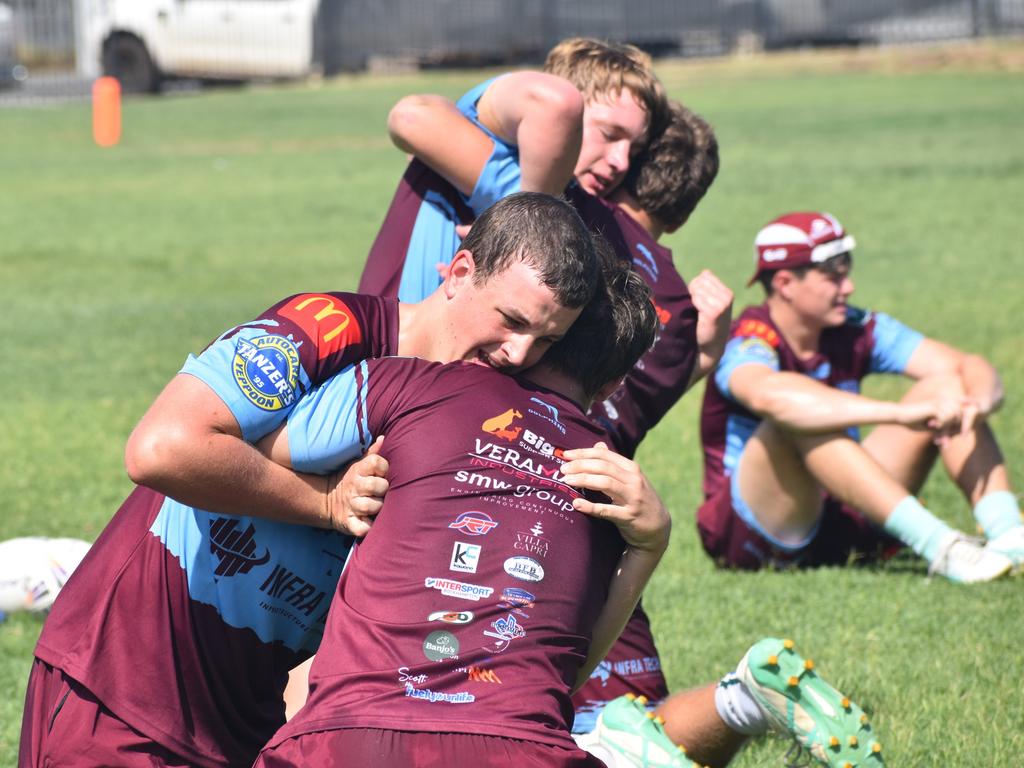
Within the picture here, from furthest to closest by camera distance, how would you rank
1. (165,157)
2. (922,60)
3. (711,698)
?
(922,60), (165,157), (711,698)

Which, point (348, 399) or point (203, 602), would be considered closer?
point (348, 399)

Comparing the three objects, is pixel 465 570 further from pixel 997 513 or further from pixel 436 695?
pixel 997 513

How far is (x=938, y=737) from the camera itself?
4219 mm

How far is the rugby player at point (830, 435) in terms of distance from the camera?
5.66 meters

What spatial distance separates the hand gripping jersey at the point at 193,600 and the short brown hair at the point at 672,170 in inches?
50.3

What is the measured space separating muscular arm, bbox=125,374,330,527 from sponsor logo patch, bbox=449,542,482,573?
398 millimetres

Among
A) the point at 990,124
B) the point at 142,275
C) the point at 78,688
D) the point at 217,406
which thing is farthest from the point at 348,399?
the point at 990,124

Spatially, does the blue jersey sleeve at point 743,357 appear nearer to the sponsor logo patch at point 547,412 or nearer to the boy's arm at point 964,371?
the boy's arm at point 964,371

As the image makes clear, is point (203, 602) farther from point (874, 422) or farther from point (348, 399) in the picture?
point (874, 422)

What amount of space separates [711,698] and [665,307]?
39.2 inches

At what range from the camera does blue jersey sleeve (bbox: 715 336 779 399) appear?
19.2 ft

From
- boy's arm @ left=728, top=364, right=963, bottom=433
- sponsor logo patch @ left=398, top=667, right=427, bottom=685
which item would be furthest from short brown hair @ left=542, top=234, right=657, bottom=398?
boy's arm @ left=728, top=364, right=963, bottom=433

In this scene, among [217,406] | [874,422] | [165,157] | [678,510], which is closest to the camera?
[217,406]

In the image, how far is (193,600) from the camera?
117 inches
